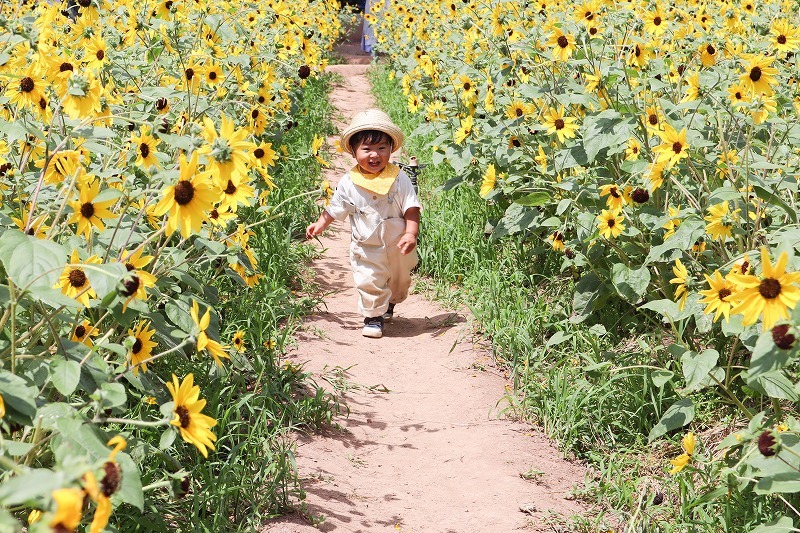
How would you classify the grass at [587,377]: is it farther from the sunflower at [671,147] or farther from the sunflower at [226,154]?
the sunflower at [226,154]

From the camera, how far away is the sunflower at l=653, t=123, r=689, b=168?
9.73 feet

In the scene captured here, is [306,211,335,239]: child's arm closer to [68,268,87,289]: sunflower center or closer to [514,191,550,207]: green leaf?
[514,191,550,207]: green leaf

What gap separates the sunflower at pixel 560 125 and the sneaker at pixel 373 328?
128 centimetres

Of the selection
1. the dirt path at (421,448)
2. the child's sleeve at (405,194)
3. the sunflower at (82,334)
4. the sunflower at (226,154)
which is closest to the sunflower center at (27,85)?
the sunflower at (82,334)

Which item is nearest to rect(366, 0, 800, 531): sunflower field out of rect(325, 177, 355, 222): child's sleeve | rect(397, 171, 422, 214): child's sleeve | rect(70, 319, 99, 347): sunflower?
rect(397, 171, 422, 214): child's sleeve

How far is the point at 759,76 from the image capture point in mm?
3180

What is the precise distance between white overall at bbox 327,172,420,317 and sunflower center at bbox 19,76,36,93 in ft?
7.03

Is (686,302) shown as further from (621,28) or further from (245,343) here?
(245,343)

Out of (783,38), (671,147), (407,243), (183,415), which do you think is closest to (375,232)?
(407,243)

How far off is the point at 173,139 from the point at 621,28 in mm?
2335

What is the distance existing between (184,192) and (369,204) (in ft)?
8.94

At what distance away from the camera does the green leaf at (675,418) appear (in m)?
2.95

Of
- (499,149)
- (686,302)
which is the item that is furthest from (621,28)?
(686,302)

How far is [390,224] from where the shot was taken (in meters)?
4.64
